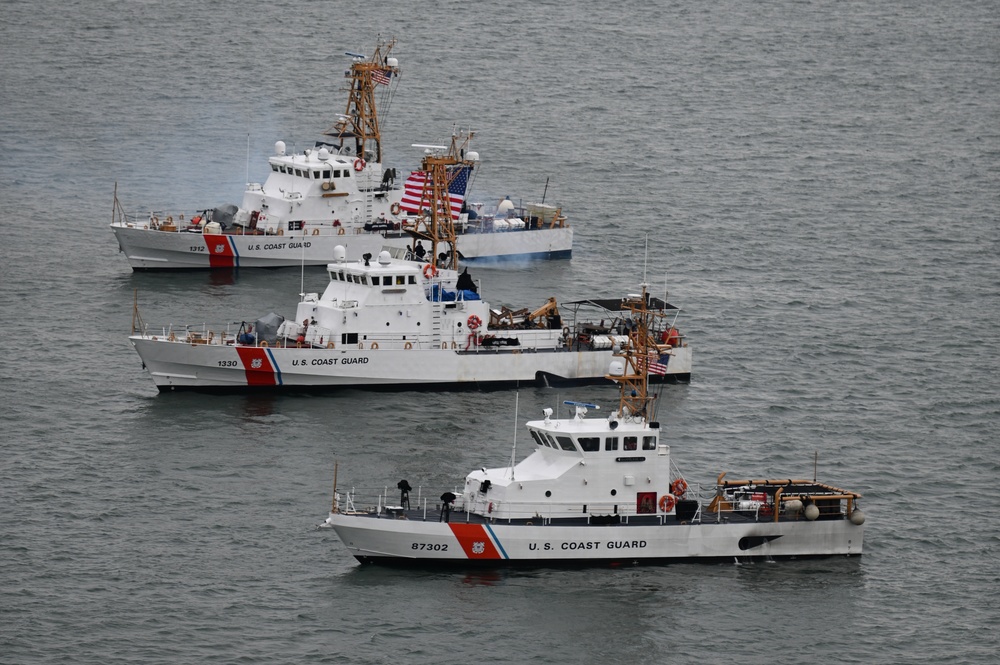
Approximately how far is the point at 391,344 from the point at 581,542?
24820mm

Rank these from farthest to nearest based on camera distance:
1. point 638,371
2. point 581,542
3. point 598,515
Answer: point 638,371, point 598,515, point 581,542

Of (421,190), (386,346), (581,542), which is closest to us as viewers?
(581,542)

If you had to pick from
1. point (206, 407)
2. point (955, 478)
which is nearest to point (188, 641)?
point (206, 407)

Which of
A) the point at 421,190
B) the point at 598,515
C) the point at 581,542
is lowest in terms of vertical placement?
the point at 581,542

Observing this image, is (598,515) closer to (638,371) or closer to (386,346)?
(638,371)

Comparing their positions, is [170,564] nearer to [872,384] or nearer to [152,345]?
[152,345]

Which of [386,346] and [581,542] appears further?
[386,346]

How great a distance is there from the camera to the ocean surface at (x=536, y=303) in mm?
65812

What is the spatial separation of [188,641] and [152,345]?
91.0 ft

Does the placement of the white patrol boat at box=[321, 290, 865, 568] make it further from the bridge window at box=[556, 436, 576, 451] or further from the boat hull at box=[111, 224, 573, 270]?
the boat hull at box=[111, 224, 573, 270]

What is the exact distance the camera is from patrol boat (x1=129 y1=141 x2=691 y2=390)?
89.2 m

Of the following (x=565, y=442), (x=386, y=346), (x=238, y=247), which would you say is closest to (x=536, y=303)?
(x=386, y=346)

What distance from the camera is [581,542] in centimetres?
6881

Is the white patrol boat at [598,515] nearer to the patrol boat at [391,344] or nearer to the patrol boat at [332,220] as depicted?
the patrol boat at [391,344]
